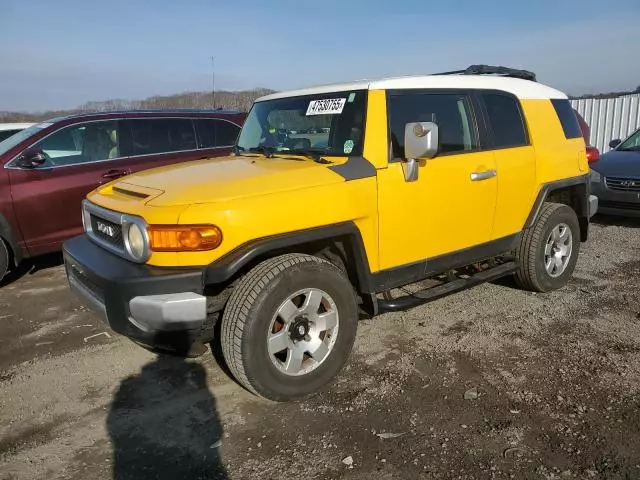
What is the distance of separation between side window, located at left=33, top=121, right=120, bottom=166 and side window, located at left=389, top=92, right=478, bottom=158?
3.98 metres

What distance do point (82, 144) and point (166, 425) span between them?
165 inches

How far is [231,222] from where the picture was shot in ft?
9.36

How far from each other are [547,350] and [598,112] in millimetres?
13008

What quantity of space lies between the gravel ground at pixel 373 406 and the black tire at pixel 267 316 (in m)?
0.16

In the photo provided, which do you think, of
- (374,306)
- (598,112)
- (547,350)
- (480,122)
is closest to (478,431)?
(374,306)

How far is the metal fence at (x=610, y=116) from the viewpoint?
537 inches

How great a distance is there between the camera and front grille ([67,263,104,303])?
10.2 ft

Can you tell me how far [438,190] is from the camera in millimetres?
3729

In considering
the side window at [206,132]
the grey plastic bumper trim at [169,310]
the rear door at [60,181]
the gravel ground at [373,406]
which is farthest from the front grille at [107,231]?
the side window at [206,132]

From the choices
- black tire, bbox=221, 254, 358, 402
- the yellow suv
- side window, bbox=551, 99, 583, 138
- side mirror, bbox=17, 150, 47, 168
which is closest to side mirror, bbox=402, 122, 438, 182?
the yellow suv

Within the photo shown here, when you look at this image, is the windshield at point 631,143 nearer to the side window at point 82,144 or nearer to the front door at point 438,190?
the front door at point 438,190

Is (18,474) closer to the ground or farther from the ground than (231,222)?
closer to the ground

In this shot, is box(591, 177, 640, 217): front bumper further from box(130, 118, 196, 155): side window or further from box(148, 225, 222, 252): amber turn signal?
box(148, 225, 222, 252): amber turn signal

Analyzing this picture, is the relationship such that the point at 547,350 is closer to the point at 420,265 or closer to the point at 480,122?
the point at 420,265
